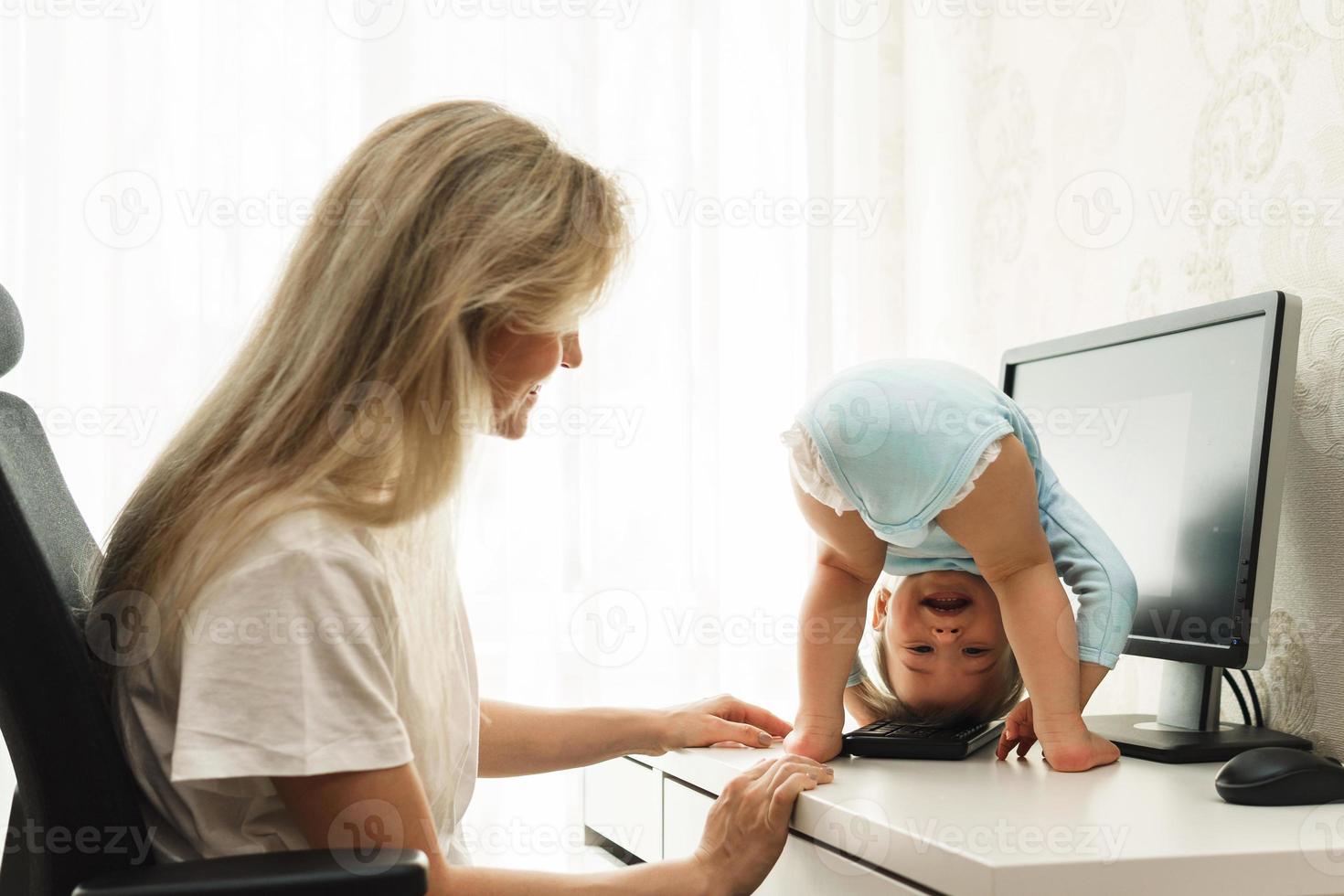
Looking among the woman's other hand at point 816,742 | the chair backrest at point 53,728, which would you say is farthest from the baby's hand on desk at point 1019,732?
the chair backrest at point 53,728

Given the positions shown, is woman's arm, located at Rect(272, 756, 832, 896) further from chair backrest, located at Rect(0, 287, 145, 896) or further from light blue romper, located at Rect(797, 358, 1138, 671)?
light blue romper, located at Rect(797, 358, 1138, 671)

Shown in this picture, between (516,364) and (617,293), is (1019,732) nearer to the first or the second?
(516,364)

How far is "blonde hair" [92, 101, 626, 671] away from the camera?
2.50ft

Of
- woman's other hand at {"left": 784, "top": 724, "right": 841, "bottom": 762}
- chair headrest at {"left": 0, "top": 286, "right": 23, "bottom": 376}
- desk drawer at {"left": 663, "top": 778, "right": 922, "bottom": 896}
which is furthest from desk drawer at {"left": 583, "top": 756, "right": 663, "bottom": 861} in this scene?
chair headrest at {"left": 0, "top": 286, "right": 23, "bottom": 376}

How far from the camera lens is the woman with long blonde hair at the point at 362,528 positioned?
2.29ft

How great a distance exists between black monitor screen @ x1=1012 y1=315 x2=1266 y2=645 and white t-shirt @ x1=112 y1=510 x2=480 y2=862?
77cm

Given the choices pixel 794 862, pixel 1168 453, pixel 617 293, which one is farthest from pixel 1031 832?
pixel 617 293

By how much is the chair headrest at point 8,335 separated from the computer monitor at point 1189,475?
1.00m

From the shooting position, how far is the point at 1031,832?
0.72 metres

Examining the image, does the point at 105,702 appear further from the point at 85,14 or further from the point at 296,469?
the point at 85,14

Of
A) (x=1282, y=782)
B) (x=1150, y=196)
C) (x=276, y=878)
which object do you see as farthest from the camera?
(x=1150, y=196)

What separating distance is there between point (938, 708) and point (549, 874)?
1.47ft

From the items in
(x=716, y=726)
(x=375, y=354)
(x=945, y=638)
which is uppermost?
(x=375, y=354)

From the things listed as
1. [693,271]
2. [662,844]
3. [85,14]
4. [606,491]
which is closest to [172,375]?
Result: [85,14]
